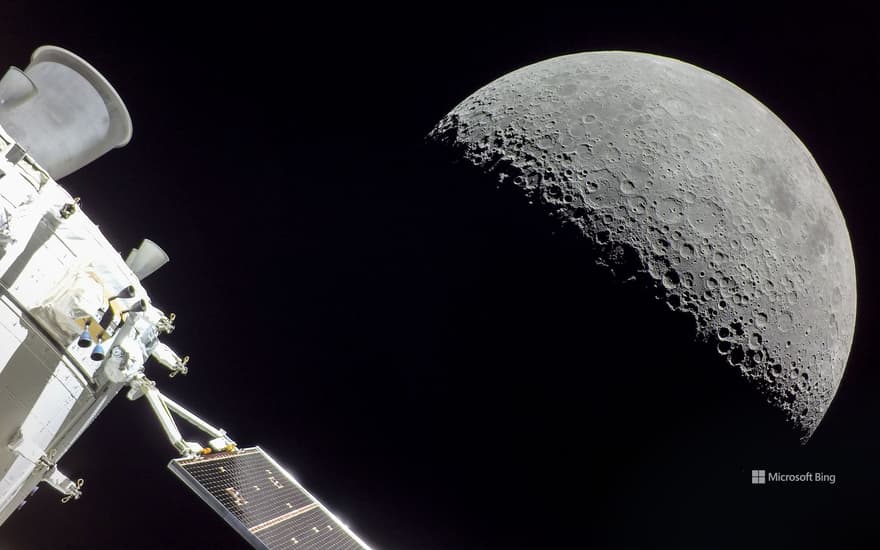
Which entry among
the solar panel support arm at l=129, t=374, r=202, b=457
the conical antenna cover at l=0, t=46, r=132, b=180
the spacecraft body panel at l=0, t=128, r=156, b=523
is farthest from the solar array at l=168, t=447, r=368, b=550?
the conical antenna cover at l=0, t=46, r=132, b=180

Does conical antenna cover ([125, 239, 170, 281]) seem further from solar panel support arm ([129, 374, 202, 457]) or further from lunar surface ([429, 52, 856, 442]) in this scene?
lunar surface ([429, 52, 856, 442])

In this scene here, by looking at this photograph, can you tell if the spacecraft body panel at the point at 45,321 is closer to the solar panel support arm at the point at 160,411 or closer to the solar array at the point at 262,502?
the solar panel support arm at the point at 160,411

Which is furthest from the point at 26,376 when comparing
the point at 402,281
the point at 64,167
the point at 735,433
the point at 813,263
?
the point at 813,263

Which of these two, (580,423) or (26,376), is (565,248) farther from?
(26,376)

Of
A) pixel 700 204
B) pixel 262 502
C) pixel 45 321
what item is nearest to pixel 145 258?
pixel 45 321

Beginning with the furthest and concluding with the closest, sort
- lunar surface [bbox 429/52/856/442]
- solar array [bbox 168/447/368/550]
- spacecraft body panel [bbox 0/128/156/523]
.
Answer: lunar surface [bbox 429/52/856/442], solar array [bbox 168/447/368/550], spacecraft body panel [bbox 0/128/156/523]

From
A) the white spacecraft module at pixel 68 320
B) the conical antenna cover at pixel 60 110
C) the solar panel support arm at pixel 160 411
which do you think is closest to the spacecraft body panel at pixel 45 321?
the white spacecraft module at pixel 68 320
